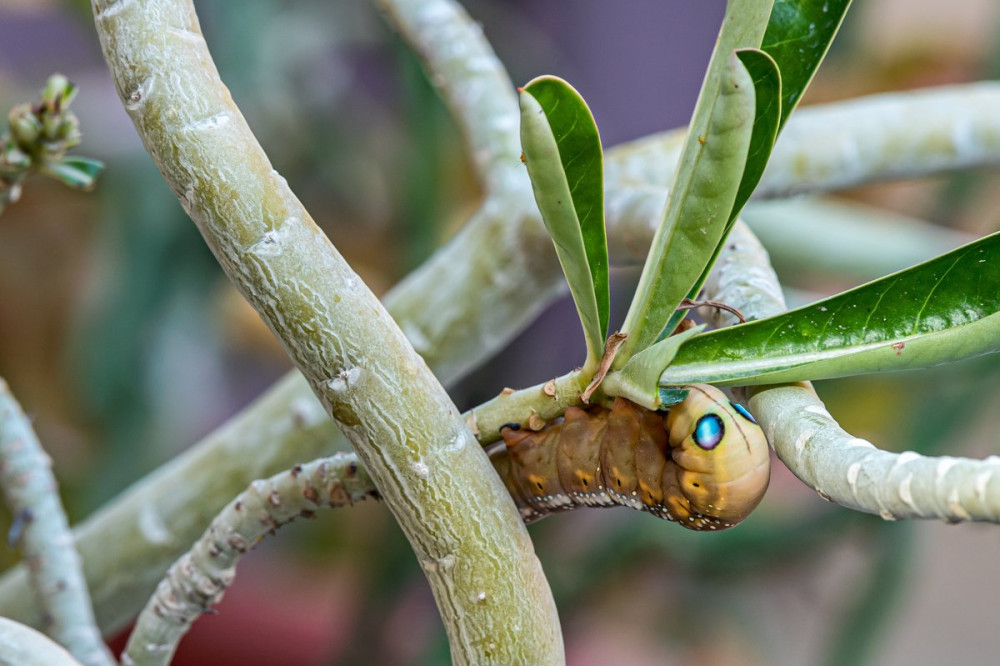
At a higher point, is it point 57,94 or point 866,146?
point 57,94

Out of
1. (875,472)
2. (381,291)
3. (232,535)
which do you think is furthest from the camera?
(381,291)

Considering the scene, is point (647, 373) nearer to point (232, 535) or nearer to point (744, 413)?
point (744, 413)

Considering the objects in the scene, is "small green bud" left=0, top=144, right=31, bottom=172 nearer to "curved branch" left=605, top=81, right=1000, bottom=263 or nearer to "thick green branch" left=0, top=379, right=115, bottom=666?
"thick green branch" left=0, top=379, right=115, bottom=666

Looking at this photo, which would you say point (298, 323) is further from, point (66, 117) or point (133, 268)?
point (133, 268)

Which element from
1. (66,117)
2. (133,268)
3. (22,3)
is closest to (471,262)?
(66,117)

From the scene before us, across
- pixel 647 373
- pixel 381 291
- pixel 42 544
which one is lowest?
pixel 381 291

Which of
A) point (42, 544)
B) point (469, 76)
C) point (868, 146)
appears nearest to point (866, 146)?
point (868, 146)
